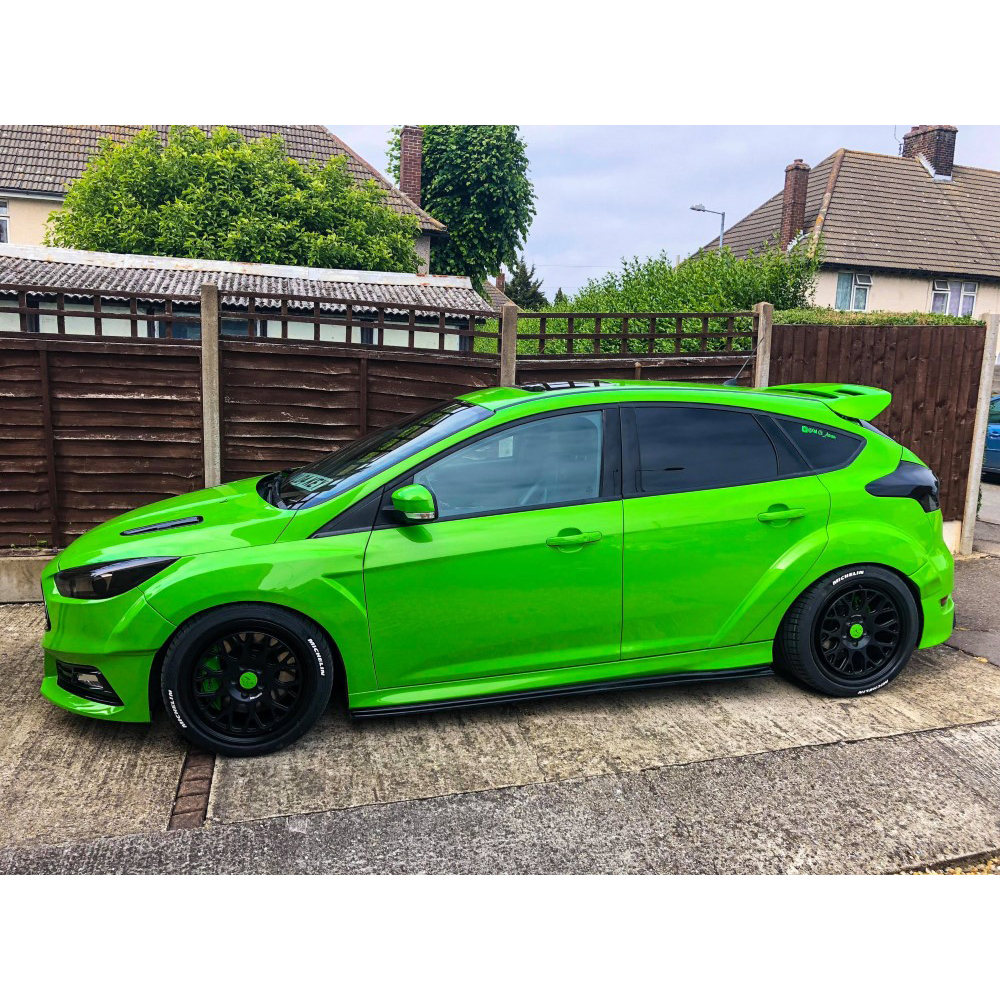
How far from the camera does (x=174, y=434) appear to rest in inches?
238

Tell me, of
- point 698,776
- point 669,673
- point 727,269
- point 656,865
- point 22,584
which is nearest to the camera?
point 656,865

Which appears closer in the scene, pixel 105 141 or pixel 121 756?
pixel 121 756

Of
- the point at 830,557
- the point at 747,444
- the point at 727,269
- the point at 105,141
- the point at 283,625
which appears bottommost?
the point at 283,625

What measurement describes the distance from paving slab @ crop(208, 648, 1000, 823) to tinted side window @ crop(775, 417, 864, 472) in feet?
4.01

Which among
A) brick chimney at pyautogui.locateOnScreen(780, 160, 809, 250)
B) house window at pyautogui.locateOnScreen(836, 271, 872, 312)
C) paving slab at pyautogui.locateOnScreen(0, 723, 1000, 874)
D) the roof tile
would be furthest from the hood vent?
brick chimney at pyautogui.locateOnScreen(780, 160, 809, 250)

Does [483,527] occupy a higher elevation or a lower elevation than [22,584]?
higher

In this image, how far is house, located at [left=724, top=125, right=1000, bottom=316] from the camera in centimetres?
2723

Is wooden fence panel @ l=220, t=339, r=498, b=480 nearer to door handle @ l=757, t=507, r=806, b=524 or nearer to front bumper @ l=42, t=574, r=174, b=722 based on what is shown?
front bumper @ l=42, t=574, r=174, b=722

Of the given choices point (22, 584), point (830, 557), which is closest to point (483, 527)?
point (830, 557)

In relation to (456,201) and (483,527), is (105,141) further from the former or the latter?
(483,527)

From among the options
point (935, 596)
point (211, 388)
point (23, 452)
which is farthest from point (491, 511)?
point (23, 452)

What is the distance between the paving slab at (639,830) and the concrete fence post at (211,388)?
338cm

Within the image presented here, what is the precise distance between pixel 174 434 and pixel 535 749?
367 centimetres

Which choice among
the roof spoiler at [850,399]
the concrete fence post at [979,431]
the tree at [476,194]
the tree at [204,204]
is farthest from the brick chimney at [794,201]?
the roof spoiler at [850,399]
